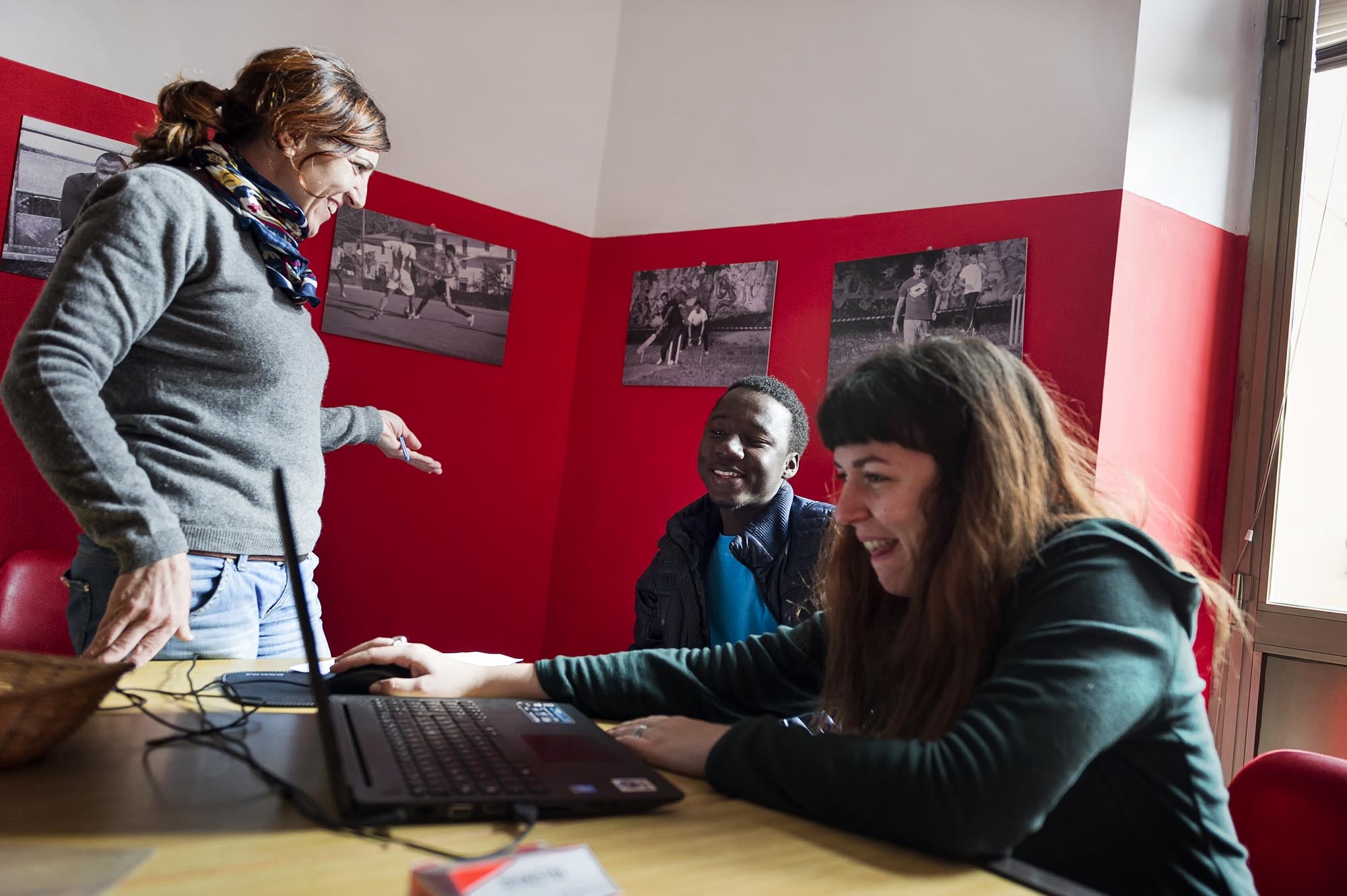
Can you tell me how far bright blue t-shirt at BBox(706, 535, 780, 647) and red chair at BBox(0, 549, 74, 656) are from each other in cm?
A: 157

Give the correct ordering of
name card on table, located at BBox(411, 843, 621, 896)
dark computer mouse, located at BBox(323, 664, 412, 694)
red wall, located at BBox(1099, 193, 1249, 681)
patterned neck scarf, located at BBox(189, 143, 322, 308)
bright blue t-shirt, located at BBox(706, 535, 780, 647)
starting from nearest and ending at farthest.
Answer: name card on table, located at BBox(411, 843, 621, 896), dark computer mouse, located at BBox(323, 664, 412, 694), patterned neck scarf, located at BBox(189, 143, 322, 308), bright blue t-shirt, located at BBox(706, 535, 780, 647), red wall, located at BBox(1099, 193, 1249, 681)

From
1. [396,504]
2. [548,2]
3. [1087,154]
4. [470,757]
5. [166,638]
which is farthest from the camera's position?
[548,2]

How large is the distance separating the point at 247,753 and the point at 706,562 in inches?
60.9

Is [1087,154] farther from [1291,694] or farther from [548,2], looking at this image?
[548,2]

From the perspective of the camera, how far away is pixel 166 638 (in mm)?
1262

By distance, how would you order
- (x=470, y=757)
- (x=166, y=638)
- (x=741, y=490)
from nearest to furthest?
(x=470, y=757) → (x=166, y=638) → (x=741, y=490)

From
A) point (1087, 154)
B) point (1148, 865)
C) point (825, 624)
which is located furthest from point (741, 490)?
point (1148, 865)

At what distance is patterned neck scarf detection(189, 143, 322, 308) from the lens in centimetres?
152

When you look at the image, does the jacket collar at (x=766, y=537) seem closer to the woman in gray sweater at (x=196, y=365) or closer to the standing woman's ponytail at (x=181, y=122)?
the woman in gray sweater at (x=196, y=365)

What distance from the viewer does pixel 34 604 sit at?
2.47 m

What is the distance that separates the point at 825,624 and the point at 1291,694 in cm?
200

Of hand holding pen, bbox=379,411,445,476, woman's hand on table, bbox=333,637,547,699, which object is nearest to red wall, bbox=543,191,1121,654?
hand holding pen, bbox=379,411,445,476

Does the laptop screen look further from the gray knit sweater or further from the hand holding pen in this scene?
the hand holding pen

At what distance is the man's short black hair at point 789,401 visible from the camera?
261cm
